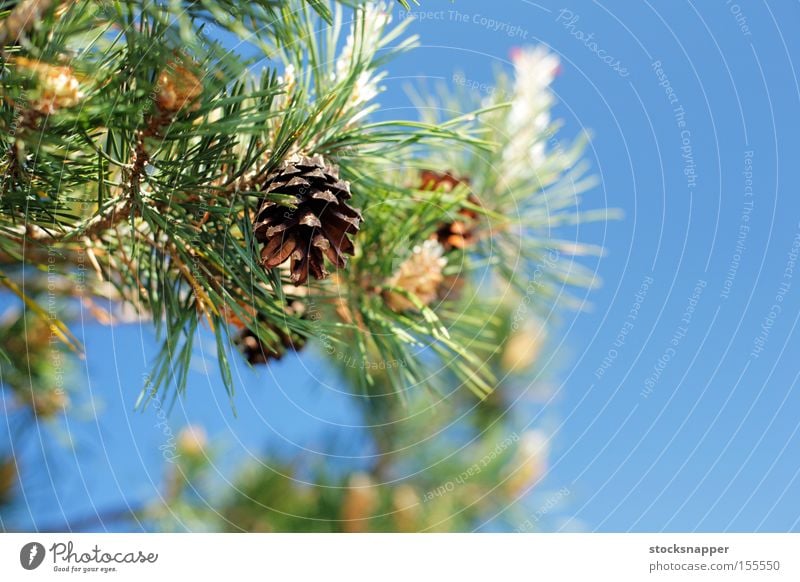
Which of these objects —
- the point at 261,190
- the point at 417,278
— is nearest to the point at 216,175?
the point at 261,190

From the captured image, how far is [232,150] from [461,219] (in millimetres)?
185

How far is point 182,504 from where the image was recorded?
0.95 m

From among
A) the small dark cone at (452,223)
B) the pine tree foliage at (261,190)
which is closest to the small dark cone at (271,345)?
the pine tree foliage at (261,190)

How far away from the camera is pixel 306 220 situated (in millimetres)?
386

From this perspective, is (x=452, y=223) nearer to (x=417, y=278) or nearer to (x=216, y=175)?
(x=417, y=278)

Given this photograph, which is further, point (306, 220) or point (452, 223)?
point (452, 223)
